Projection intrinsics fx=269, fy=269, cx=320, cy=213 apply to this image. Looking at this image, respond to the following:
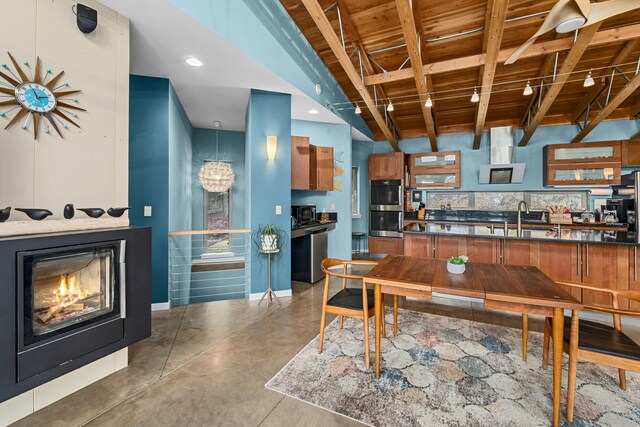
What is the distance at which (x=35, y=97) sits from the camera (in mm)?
1744

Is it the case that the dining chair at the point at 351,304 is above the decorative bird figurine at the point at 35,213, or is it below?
below

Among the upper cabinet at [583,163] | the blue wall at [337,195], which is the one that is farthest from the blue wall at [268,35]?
the upper cabinet at [583,163]

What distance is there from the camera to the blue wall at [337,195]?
5.40 meters

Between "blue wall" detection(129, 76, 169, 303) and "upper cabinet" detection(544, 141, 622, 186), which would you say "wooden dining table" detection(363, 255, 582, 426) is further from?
"upper cabinet" detection(544, 141, 622, 186)

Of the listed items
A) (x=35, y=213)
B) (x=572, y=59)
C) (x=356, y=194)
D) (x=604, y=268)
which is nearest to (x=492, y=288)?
(x=604, y=268)

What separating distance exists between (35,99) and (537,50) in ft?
16.8

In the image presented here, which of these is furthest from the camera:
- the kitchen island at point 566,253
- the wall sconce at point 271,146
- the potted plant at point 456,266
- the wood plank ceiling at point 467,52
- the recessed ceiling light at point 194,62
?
the wall sconce at point 271,146

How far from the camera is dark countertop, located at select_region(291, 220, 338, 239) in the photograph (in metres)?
4.14

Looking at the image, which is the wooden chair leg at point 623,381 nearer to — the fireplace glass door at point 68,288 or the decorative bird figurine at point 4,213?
the fireplace glass door at point 68,288

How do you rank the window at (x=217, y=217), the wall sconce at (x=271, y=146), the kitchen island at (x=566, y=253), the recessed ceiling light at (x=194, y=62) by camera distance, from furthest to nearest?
the window at (x=217, y=217) → the wall sconce at (x=271, y=146) → the kitchen island at (x=566, y=253) → the recessed ceiling light at (x=194, y=62)

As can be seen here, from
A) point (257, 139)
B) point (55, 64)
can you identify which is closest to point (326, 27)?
point (257, 139)

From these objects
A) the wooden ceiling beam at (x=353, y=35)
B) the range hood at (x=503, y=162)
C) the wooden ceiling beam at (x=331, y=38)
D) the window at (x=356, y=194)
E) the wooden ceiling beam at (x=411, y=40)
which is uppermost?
the wooden ceiling beam at (x=353, y=35)

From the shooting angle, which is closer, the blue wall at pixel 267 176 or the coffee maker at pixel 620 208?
the blue wall at pixel 267 176

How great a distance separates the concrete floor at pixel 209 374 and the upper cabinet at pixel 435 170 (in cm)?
409
